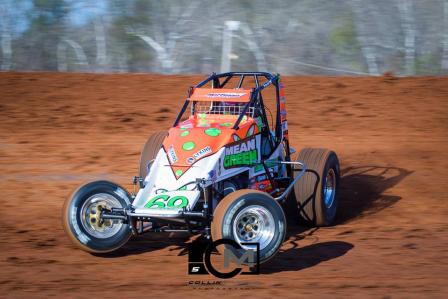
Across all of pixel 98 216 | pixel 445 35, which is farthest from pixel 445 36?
pixel 98 216

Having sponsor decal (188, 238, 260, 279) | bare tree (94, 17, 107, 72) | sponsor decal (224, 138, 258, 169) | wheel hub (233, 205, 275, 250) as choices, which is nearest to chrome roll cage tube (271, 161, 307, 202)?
sponsor decal (224, 138, 258, 169)

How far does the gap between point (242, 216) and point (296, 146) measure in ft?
16.8

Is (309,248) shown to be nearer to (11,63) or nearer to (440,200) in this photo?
(440,200)

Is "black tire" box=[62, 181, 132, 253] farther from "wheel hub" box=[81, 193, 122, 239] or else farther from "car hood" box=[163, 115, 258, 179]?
"car hood" box=[163, 115, 258, 179]

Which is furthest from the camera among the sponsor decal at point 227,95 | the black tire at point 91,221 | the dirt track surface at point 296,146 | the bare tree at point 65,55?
the bare tree at point 65,55

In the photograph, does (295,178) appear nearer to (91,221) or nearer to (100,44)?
(91,221)

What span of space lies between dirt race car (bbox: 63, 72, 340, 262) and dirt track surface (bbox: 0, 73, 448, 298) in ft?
1.04

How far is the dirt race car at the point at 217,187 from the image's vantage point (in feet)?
22.9

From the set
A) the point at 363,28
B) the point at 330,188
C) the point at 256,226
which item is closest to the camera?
the point at 256,226

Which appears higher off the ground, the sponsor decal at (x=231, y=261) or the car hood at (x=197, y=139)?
the car hood at (x=197, y=139)

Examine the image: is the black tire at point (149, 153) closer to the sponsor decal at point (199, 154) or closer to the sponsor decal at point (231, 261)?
the sponsor decal at point (199, 154)

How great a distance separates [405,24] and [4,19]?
25.3 feet

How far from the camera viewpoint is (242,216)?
22.8ft

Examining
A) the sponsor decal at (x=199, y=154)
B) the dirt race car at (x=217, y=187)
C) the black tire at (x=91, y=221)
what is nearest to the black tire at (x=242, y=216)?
the dirt race car at (x=217, y=187)
